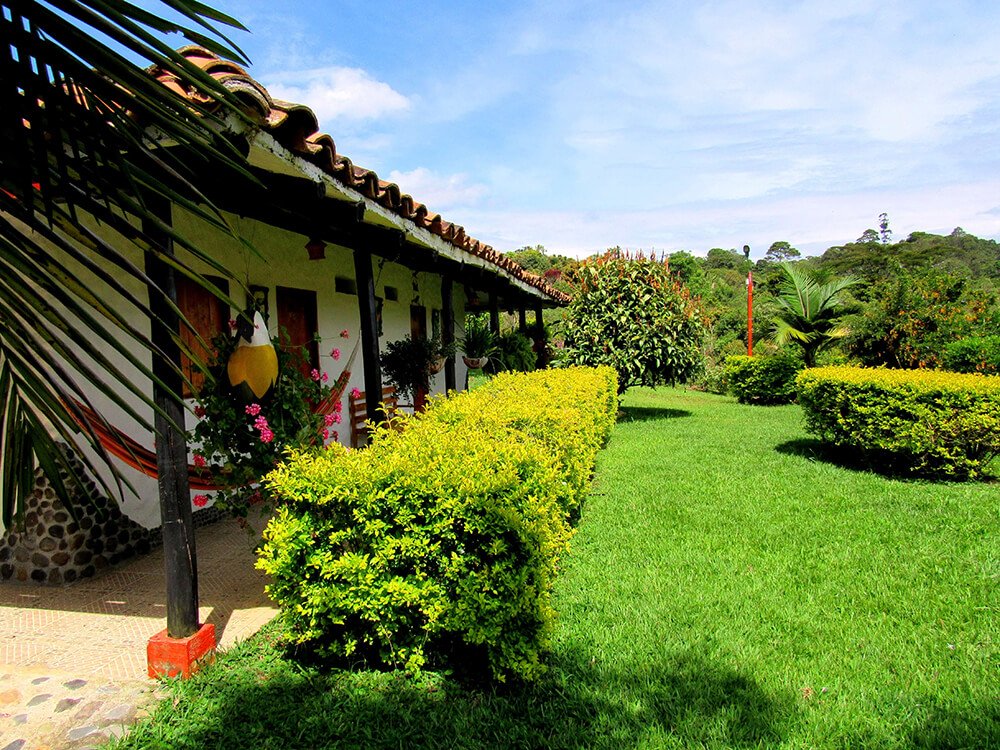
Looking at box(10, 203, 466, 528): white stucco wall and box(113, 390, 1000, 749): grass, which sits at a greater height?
box(10, 203, 466, 528): white stucco wall

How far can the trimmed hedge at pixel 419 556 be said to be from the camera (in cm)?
259

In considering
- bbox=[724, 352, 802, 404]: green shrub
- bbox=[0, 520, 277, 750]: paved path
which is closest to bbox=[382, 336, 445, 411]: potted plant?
bbox=[0, 520, 277, 750]: paved path

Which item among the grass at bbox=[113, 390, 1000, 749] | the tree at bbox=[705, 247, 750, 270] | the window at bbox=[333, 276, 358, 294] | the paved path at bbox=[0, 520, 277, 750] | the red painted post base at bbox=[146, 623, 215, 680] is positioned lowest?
the grass at bbox=[113, 390, 1000, 749]

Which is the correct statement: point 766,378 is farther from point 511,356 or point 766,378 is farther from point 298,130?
point 298,130

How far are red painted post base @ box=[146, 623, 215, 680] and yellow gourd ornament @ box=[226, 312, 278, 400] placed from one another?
4.03 feet

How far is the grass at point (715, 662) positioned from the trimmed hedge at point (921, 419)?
54.8 inches

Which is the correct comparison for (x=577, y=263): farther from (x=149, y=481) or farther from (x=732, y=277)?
(x=732, y=277)

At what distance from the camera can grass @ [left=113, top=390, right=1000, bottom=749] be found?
7.73 feet

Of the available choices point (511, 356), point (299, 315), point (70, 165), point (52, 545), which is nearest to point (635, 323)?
point (511, 356)

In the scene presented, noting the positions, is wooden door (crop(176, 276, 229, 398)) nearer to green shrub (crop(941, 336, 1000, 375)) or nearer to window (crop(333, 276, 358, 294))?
window (crop(333, 276, 358, 294))

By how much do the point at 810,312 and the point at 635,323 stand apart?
6.59 metres

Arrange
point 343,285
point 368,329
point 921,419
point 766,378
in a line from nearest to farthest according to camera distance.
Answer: point 368,329 < point 921,419 < point 343,285 < point 766,378

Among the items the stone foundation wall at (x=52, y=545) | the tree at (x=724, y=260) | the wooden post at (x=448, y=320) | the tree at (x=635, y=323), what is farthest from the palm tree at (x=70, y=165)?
the tree at (x=724, y=260)

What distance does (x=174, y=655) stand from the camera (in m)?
2.76
